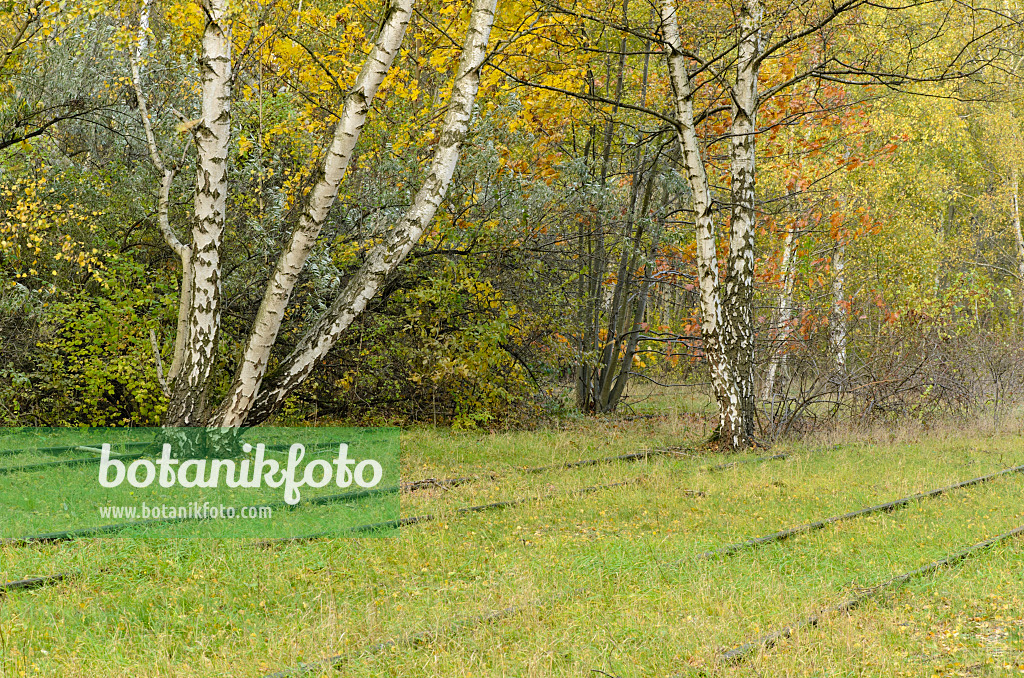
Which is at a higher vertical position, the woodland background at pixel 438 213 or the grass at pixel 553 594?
the woodland background at pixel 438 213

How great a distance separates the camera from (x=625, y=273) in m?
15.6

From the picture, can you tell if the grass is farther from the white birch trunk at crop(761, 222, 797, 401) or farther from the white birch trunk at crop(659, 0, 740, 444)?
the white birch trunk at crop(761, 222, 797, 401)

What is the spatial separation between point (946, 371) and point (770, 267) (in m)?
3.98

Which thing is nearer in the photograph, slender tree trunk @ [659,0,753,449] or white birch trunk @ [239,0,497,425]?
white birch trunk @ [239,0,497,425]

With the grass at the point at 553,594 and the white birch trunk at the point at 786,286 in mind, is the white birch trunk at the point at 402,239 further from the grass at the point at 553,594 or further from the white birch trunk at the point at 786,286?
the white birch trunk at the point at 786,286

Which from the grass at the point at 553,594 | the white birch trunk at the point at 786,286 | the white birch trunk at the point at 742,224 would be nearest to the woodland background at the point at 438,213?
the white birch trunk at the point at 786,286

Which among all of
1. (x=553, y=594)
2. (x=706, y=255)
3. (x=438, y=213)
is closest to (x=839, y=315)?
(x=706, y=255)

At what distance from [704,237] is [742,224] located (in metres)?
0.50

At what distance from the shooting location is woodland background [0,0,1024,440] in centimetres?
1155

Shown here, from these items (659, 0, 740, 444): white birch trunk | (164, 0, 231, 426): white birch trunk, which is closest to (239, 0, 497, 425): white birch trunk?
(164, 0, 231, 426): white birch trunk

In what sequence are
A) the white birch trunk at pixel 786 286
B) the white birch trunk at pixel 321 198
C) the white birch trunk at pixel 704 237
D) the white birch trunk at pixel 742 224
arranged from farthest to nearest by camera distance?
1. the white birch trunk at pixel 786 286
2. the white birch trunk at pixel 742 224
3. the white birch trunk at pixel 704 237
4. the white birch trunk at pixel 321 198

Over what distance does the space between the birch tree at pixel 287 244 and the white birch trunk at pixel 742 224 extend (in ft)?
12.3

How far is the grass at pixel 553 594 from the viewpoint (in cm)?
468

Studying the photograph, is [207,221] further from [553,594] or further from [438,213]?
[553,594]
